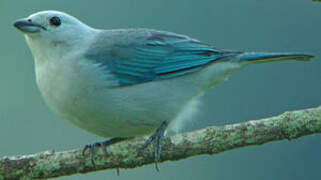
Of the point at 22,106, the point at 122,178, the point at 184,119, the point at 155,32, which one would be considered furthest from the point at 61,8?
the point at 184,119

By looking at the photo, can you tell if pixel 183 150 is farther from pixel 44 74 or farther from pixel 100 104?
pixel 44 74

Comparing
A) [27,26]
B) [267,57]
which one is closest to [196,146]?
[267,57]

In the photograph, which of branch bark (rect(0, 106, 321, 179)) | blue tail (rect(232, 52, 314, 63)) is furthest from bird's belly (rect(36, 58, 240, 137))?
blue tail (rect(232, 52, 314, 63))

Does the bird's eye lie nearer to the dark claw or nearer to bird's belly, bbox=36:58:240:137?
bird's belly, bbox=36:58:240:137

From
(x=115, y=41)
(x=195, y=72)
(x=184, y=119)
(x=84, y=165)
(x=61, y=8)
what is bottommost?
(x=84, y=165)

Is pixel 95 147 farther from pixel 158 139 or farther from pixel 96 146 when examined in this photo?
pixel 158 139

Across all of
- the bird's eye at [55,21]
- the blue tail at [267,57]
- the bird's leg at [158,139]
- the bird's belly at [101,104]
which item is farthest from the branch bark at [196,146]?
the bird's eye at [55,21]

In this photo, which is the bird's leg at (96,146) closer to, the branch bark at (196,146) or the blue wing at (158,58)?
the branch bark at (196,146)
